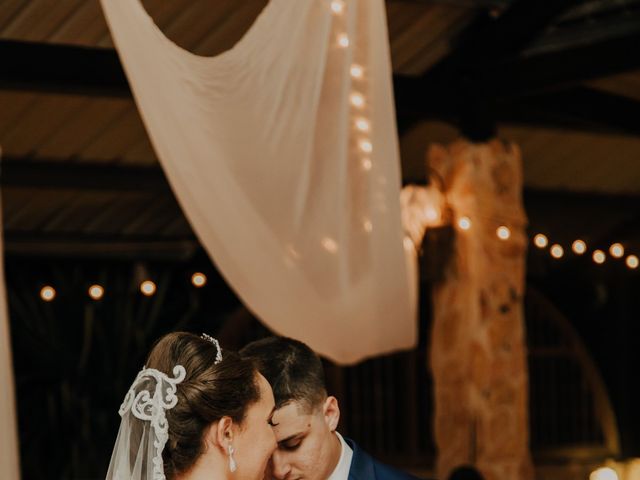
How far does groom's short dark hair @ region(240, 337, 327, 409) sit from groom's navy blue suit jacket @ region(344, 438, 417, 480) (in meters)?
0.24

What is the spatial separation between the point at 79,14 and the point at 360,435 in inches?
156

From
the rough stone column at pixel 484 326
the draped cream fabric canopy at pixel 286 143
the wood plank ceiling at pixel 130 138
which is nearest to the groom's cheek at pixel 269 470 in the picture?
the draped cream fabric canopy at pixel 286 143

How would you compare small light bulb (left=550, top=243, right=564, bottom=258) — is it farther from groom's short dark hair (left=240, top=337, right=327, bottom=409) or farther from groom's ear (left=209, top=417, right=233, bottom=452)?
groom's ear (left=209, top=417, right=233, bottom=452)

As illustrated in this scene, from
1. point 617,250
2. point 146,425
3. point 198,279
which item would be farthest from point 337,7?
point 617,250

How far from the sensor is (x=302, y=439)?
2590 mm

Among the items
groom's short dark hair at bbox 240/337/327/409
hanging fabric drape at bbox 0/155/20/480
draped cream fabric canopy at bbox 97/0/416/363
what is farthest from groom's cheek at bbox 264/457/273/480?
draped cream fabric canopy at bbox 97/0/416/363

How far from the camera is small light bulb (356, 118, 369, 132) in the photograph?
3.70 meters

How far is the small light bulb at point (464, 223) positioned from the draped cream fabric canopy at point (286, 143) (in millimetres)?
2474

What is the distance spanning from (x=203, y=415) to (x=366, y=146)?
169 cm

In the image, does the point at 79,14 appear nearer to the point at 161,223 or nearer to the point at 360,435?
the point at 161,223

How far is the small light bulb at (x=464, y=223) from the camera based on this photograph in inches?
251

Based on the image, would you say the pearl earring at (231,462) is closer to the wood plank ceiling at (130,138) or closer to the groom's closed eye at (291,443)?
the groom's closed eye at (291,443)

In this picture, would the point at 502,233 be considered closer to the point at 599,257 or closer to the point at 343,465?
the point at 599,257

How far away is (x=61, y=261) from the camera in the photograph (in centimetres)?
806
